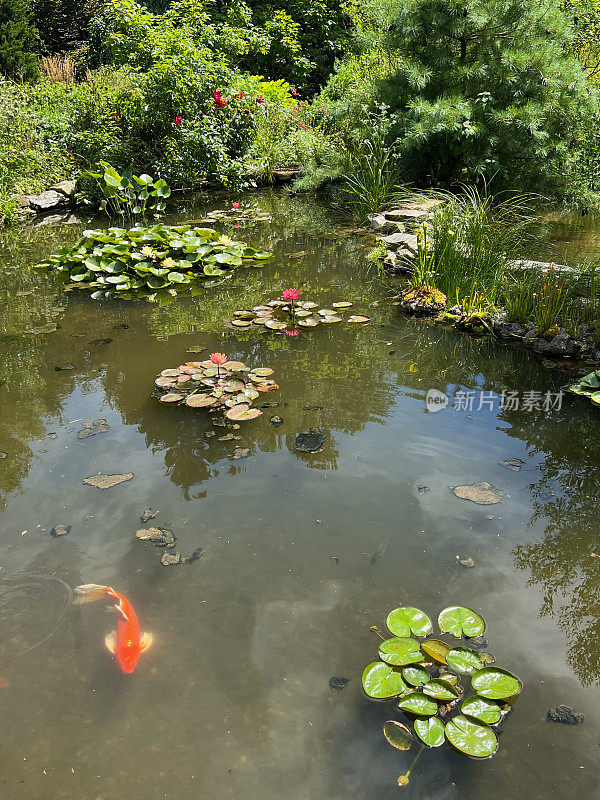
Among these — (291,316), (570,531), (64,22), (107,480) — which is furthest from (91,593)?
(64,22)

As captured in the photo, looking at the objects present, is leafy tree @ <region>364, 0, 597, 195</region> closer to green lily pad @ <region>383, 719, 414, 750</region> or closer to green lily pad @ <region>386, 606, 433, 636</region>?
green lily pad @ <region>386, 606, 433, 636</region>

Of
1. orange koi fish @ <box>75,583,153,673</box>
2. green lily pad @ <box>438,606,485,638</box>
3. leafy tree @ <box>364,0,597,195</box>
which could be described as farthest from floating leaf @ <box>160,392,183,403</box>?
leafy tree @ <box>364,0,597,195</box>

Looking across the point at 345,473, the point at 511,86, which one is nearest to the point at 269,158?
the point at 511,86

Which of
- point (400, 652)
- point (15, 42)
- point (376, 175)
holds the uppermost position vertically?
point (15, 42)

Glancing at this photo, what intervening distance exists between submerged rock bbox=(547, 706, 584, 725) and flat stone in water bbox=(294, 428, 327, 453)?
1.58 meters

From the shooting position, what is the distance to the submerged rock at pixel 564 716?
1740 millimetres

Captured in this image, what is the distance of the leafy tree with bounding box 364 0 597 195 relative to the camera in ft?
21.3

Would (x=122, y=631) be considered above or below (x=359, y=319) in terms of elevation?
below

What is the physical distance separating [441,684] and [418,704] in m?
0.10

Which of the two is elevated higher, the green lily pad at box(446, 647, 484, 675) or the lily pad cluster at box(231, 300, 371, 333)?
the lily pad cluster at box(231, 300, 371, 333)

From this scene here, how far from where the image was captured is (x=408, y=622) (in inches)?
78.4

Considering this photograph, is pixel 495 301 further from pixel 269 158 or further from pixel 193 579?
pixel 269 158

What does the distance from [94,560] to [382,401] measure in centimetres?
185

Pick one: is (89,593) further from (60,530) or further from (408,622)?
(408,622)
